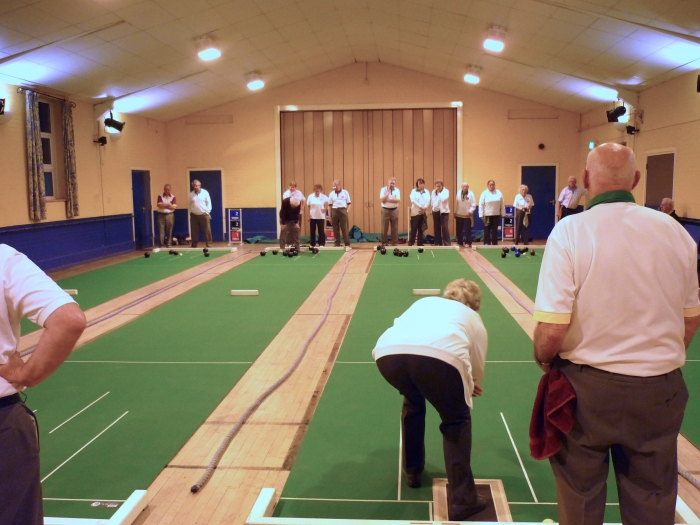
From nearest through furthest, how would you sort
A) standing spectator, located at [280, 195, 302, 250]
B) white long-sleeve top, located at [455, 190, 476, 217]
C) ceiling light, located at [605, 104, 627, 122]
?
ceiling light, located at [605, 104, 627, 122]
standing spectator, located at [280, 195, 302, 250]
white long-sleeve top, located at [455, 190, 476, 217]

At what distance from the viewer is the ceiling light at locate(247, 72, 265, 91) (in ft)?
49.2

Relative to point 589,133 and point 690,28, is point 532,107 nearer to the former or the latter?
point 589,133

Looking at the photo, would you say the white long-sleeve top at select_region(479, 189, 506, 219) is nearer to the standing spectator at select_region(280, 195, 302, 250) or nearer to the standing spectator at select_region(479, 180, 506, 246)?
the standing spectator at select_region(479, 180, 506, 246)

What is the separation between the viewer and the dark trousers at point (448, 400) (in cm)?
276

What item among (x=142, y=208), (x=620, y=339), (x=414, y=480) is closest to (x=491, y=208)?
(x=142, y=208)

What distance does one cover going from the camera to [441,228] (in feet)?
50.0

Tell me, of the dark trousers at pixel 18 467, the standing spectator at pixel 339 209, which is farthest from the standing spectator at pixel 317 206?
the dark trousers at pixel 18 467

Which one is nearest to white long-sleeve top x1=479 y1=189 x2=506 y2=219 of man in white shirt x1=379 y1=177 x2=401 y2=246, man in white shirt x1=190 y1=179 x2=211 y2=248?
man in white shirt x1=379 y1=177 x2=401 y2=246

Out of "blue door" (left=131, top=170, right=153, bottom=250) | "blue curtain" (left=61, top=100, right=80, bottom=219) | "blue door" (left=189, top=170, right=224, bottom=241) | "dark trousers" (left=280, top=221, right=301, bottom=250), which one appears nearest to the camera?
"blue curtain" (left=61, top=100, right=80, bottom=219)

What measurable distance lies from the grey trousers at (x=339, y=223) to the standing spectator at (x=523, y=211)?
4.02m

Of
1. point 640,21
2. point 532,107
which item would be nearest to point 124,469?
point 640,21

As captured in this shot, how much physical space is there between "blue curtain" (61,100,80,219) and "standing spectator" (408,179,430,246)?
7.16 m

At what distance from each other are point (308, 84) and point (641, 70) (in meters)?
8.59

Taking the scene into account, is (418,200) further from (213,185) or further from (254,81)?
(213,185)
